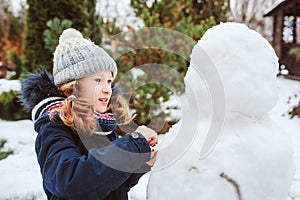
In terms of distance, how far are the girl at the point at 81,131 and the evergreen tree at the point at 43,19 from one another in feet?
12.7

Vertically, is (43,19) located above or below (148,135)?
below

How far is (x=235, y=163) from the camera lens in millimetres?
1266

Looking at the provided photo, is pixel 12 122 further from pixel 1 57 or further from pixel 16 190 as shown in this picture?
pixel 1 57

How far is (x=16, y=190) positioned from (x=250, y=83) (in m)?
2.74

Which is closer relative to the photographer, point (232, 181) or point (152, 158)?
point (232, 181)

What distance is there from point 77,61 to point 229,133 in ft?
2.22

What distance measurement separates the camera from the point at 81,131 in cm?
145

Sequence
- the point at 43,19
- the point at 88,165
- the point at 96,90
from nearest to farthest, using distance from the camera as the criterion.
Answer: the point at 88,165, the point at 96,90, the point at 43,19

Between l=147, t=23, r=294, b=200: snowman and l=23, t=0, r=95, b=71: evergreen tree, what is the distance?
→ 14.2 ft

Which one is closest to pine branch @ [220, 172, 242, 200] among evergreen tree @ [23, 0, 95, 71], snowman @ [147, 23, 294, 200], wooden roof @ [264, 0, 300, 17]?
snowman @ [147, 23, 294, 200]

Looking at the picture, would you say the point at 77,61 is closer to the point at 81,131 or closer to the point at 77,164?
the point at 81,131

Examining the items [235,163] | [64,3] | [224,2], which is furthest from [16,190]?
[224,2]

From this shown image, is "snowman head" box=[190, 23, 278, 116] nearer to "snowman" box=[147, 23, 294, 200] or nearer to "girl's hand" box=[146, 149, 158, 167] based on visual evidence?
"snowman" box=[147, 23, 294, 200]

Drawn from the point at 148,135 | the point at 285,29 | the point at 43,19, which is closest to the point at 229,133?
the point at 148,135
